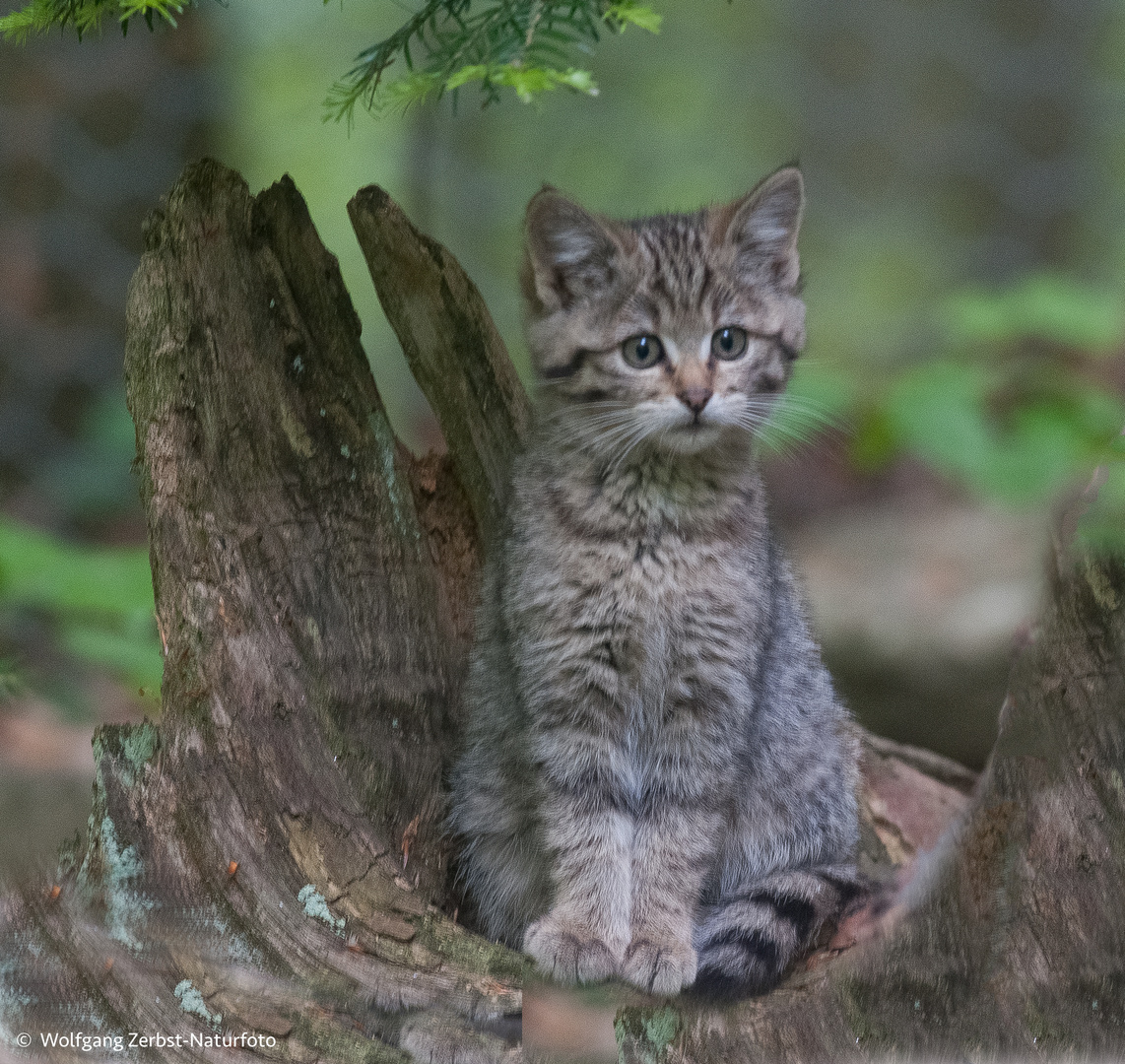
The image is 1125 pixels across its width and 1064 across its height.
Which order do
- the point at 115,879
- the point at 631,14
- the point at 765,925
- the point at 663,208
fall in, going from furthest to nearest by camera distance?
the point at 663,208, the point at 765,925, the point at 115,879, the point at 631,14

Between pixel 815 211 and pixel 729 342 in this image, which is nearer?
pixel 729 342

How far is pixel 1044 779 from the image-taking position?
1.61 m

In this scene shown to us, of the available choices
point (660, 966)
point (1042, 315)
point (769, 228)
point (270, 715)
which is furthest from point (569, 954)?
point (1042, 315)

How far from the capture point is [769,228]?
7.60ft

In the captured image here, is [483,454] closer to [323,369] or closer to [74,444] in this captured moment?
[323,369]

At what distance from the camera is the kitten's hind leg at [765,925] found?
1.95 meters

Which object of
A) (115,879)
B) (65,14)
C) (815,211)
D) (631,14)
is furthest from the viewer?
(815,211)

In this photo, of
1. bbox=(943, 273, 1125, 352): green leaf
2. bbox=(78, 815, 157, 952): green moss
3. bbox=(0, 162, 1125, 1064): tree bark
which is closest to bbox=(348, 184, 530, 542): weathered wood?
bbox=(0, 162, 1125, 1064): tree bark

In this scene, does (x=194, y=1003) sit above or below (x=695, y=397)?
below

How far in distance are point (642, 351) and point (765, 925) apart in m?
1.07

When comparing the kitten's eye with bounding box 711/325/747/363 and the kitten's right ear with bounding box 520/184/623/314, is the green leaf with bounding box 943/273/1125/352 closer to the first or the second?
the kitten's eye with bounding box 711/325/747/363

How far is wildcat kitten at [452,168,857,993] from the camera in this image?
2127 mm

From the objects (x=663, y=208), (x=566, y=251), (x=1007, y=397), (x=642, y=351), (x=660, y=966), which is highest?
(x=663, y=208)

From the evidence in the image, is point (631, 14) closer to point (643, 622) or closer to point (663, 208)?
point (643, 622)
